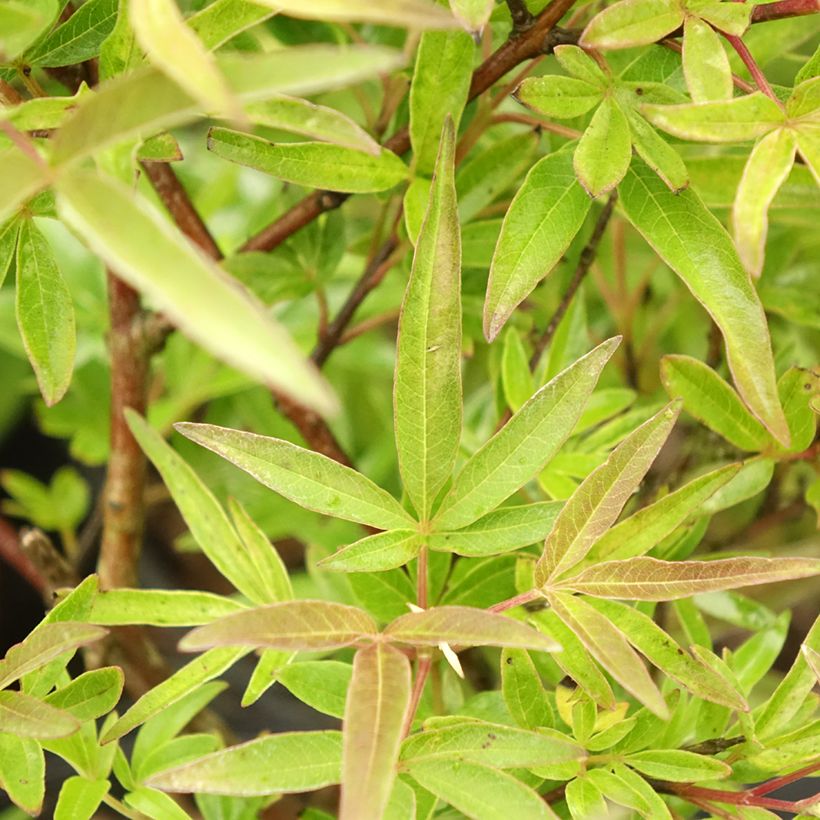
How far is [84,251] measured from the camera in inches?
35.3

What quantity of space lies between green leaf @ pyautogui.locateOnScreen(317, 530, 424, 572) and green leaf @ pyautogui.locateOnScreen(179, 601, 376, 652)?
3cm

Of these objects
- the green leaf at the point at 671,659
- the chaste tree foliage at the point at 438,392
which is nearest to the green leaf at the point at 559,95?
the chaste tree foliage at the point at 438,392

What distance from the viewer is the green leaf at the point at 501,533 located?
1.40ft

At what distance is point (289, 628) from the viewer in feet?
1.11

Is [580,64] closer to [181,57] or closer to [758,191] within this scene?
[758,191]

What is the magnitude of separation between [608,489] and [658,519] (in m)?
0.05

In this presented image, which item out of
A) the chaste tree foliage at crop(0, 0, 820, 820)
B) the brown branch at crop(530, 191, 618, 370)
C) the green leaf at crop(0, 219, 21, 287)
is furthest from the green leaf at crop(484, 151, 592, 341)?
the green leaf at crop(0, 219, 21, 287)

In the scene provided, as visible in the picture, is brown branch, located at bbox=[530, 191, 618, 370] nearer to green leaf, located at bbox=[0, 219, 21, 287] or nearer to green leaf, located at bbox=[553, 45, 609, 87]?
green leaf, located at bbox=[553, 45, 609, 87]

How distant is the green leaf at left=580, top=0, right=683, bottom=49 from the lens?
376 millimetres

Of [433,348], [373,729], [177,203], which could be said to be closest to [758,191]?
[433,348]

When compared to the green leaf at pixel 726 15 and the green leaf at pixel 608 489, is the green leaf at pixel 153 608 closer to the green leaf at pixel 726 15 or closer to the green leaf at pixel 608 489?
the green leaf at pixel 608 489

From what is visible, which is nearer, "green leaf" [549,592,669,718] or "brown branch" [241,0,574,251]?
"green leaf" [549,592,669,718]

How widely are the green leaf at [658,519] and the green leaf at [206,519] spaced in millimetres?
177

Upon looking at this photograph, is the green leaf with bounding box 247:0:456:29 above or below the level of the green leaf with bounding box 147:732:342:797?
above
